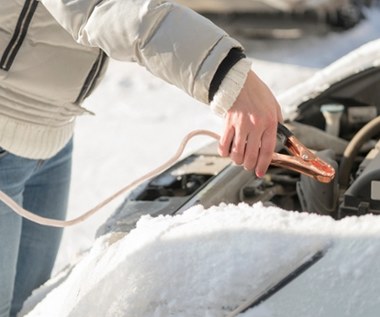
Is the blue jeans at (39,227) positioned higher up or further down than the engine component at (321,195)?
further down

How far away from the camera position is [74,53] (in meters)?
1.78

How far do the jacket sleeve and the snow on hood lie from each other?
24 centimetres

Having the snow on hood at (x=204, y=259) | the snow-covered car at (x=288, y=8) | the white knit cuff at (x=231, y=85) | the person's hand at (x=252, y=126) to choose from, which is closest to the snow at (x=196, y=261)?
the snow on hood at (x=204, y=259)

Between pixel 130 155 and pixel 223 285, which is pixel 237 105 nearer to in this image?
pixel 223 285

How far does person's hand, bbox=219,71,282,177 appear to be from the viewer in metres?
1.38

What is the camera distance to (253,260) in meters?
1.30

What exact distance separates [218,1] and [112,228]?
15.6 feet

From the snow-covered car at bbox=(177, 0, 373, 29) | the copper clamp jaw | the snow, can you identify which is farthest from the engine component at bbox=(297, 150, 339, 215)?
the snow-covered car at bbox=(177, 0, 373, 29)

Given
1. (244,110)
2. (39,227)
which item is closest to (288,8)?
(39,227)

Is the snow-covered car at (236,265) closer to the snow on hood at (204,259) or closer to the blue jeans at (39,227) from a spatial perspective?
the snow on hood at (204,259)

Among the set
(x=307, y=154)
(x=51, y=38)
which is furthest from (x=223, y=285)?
(x=51, y=38)

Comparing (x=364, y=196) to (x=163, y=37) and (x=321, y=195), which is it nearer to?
(x=321, y=195)

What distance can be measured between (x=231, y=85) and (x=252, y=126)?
0.27ft

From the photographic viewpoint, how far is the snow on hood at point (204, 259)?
1302 millimetres
